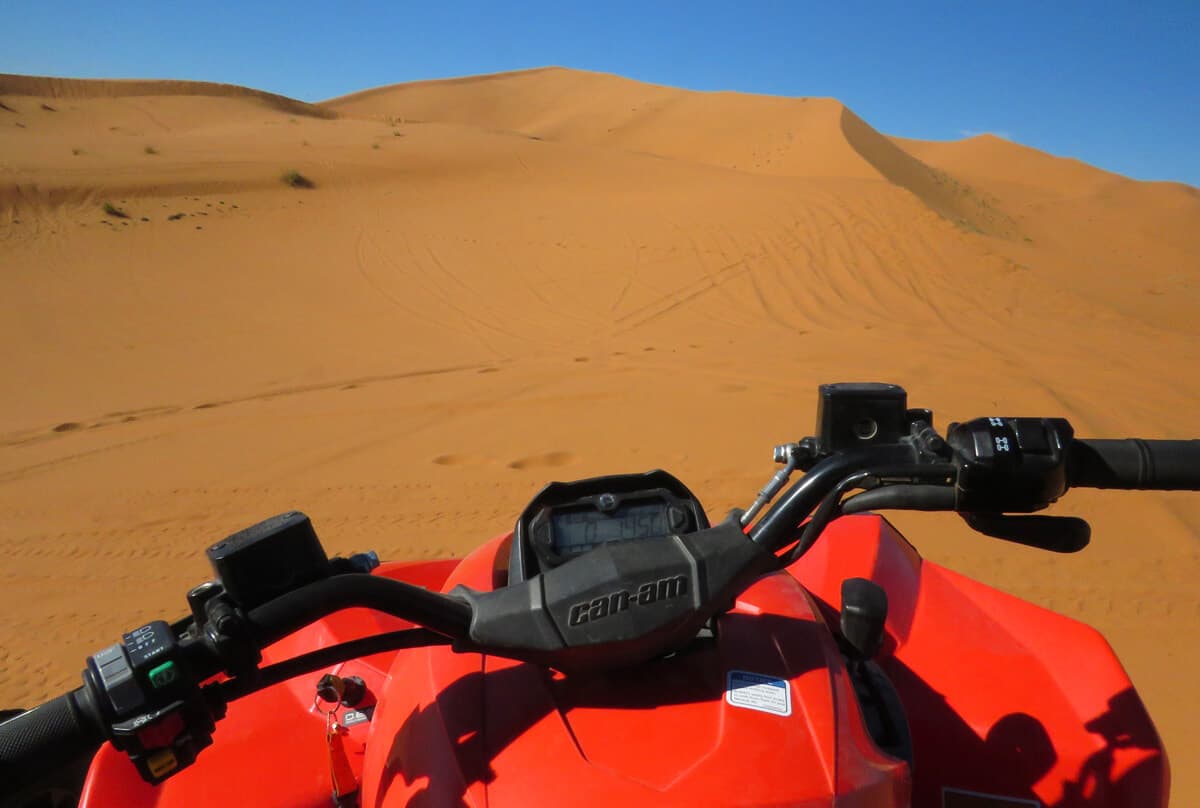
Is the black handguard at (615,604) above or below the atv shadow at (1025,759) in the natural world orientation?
above

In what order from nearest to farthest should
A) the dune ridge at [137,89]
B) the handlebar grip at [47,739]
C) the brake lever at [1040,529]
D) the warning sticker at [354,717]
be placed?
the handlebar grip at [47,739] → the brake lever at [1040,529] → the warning sticker at [354,717] → the dune ridge at [137,89]

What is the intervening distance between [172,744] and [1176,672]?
393cm

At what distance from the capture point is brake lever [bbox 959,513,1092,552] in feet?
3.60

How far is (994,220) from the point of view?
25.9m

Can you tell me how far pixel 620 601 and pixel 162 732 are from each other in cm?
59

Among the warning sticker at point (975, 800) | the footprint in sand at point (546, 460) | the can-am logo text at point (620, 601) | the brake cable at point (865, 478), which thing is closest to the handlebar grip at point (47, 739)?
the can-am logo text at point (620, 601)

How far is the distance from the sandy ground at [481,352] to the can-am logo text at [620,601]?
8.95 ft

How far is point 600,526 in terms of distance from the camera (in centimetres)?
122

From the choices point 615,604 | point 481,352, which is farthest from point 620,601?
point 481,352

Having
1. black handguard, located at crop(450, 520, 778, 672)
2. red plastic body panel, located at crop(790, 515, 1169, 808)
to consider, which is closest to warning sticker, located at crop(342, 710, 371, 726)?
black handguard, located at crop(450, 520, 778, 672)

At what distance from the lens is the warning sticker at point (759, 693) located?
39.7 inches

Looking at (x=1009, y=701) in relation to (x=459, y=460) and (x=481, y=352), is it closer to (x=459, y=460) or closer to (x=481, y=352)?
(x=459, y=460)

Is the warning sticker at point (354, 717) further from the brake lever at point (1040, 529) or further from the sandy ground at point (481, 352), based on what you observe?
the sandy ground at point (481, 352)

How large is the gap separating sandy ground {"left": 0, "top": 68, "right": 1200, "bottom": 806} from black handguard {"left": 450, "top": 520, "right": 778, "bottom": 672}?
8.73 ft
